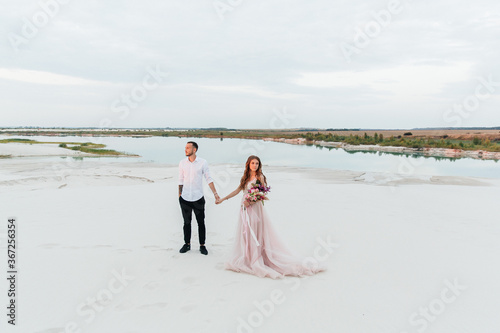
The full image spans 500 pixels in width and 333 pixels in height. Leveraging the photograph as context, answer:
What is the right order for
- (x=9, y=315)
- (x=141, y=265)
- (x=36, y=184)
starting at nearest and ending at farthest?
(x=9, y=315) → (x=141, y=265) → (x=36, y=184)

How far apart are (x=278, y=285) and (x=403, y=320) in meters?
1.54

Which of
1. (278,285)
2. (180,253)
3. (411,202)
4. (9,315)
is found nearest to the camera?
(9,315)

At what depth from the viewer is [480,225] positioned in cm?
782

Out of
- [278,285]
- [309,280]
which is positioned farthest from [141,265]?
[309,280]

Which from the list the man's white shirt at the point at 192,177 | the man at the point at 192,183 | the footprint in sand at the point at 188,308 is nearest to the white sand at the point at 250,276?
the footprint in sand at the point at 188,308

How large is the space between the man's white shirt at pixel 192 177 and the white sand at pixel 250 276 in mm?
1013

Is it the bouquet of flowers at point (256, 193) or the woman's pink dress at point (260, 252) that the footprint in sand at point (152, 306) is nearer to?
the woman's pink dress at point (260, 252)

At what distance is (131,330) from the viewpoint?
3426mm

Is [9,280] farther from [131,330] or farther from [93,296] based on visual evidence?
[131,330]

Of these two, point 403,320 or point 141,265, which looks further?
point 141,265

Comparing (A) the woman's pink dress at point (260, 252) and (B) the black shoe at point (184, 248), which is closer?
(A) the woman's pink dress at point (260, 252)

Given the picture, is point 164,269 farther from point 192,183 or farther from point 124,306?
point 192,183


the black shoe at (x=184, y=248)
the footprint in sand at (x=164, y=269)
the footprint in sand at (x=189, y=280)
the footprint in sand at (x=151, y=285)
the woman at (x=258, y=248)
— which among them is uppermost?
the woman at (x=258, y=248)

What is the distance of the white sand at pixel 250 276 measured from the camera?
369 centimetres
